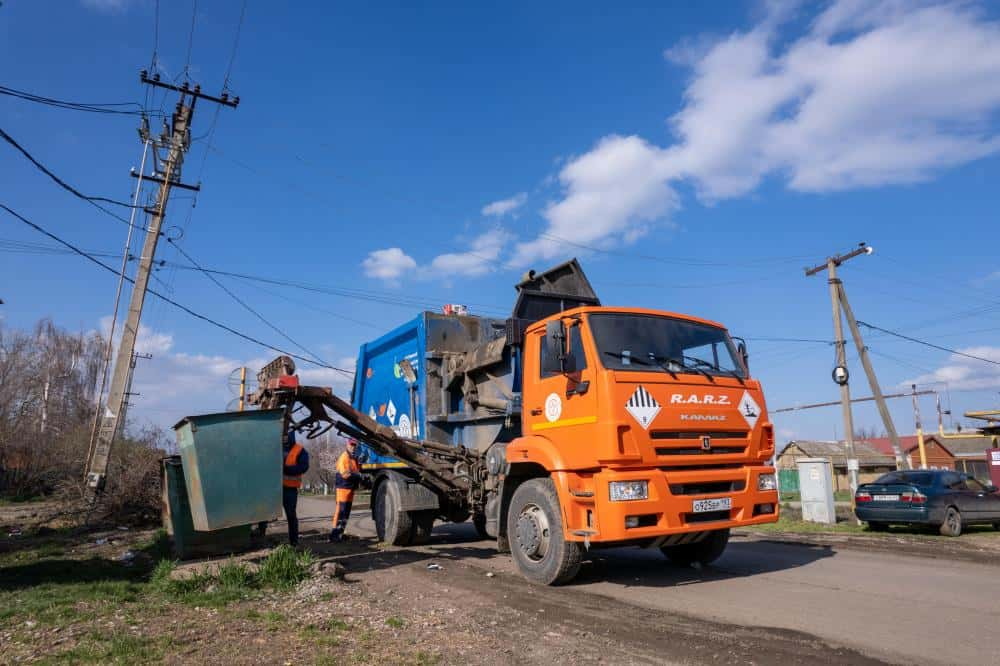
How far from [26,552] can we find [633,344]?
8.67 metres

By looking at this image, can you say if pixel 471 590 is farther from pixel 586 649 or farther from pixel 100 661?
→ pixel 100 661

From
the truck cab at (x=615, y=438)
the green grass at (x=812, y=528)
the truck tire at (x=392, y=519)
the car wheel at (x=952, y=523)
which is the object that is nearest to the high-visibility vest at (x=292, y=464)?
the truck tire at (x=392, y=519)

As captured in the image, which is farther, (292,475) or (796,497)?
(796,497)

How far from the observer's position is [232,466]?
21.6ft

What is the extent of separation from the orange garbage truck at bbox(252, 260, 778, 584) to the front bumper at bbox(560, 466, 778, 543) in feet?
0.04

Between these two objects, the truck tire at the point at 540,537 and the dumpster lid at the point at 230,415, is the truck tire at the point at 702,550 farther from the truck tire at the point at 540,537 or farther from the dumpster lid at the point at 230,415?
the dumpster lid at the point at 230,415

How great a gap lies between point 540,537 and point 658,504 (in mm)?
1284

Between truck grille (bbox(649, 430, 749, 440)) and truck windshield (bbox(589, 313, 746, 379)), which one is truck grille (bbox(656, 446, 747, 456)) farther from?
truck windshield (bbox(589, 313, 746, 379))

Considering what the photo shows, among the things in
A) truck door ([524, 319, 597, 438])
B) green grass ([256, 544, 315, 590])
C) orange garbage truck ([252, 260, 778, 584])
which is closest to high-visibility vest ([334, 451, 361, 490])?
orange garbage truck ([252, 260, 778, 584])

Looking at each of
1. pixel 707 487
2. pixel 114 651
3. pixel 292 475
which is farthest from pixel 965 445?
pixel 114 651

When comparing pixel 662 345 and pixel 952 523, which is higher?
pixel 662 345

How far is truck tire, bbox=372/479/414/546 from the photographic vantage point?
901 centimetres

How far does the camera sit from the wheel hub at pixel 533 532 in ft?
20.3

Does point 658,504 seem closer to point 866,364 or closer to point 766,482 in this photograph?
point 766,482
